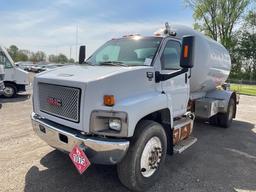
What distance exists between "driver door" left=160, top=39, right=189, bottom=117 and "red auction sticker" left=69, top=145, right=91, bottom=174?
161 cm

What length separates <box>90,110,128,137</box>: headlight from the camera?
2.98 metres

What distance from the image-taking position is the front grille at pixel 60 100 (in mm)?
3164

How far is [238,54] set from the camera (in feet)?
170

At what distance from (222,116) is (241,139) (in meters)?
1.24

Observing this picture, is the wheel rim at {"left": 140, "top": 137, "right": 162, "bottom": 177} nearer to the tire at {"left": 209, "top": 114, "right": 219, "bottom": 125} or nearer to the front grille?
the front grille

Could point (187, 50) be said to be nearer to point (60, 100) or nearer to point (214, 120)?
point (60, 100)

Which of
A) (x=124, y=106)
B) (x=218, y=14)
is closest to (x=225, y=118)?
(x=124, y=106)

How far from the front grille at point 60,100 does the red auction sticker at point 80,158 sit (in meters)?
0.39

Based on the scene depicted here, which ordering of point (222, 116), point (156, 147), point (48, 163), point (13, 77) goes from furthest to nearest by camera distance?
point (13, 77), point (222, 116), point (48, 163), point (156, 147)

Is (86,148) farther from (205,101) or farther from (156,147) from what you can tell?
(205,101)

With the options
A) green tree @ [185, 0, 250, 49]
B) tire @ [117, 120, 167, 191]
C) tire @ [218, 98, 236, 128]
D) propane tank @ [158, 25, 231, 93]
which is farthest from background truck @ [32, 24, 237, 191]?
green tree @ [185, 0, 250, 49]

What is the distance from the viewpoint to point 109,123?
3068 millimetres

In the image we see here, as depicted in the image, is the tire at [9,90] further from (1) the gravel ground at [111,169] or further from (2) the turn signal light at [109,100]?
(2) the turn signal light at [109,100]

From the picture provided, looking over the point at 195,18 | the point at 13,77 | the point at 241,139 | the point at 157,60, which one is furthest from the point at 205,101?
the point at 195,18
